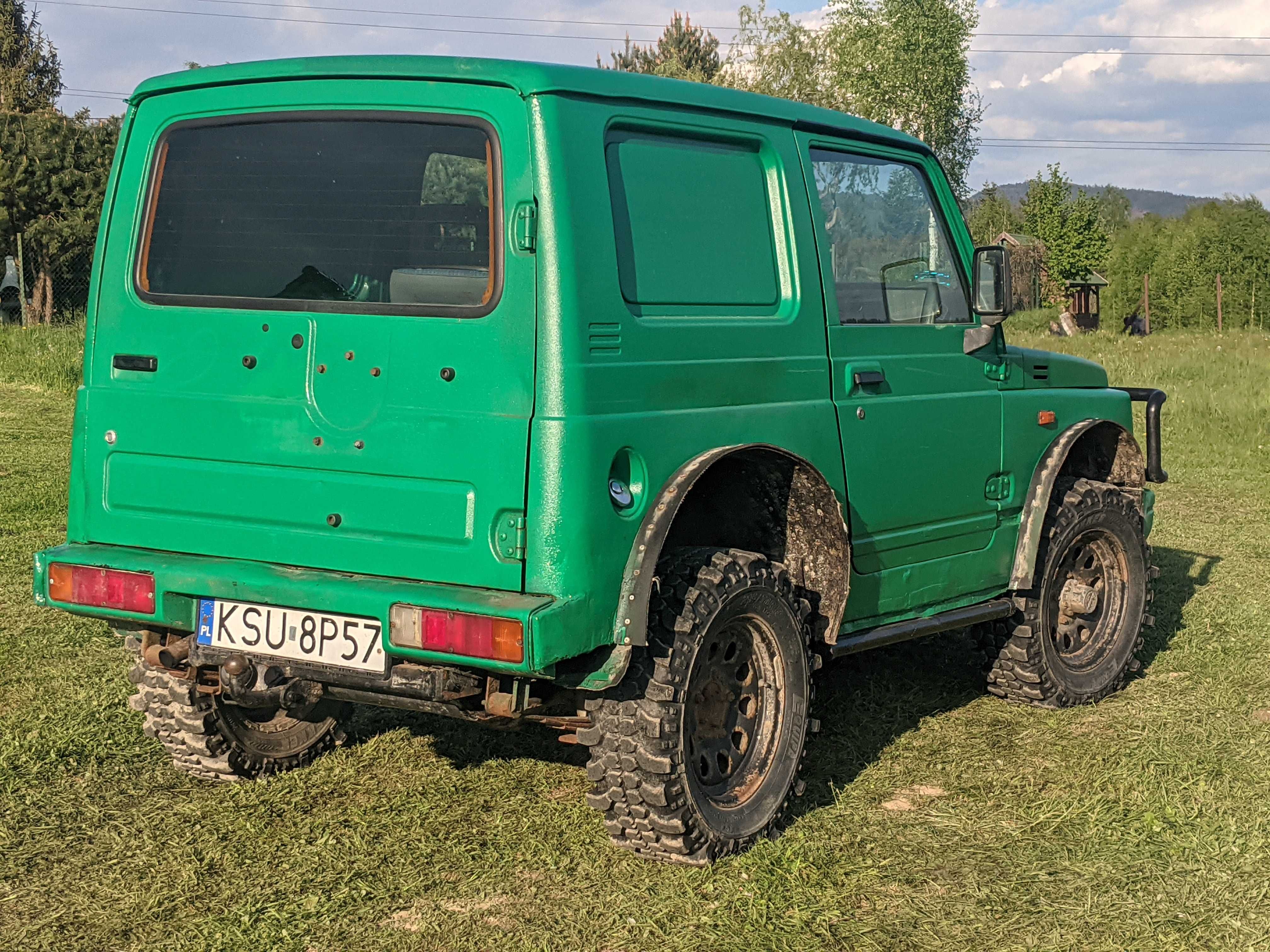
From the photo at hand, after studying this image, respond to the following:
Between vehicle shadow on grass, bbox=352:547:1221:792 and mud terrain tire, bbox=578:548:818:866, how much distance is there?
410mm

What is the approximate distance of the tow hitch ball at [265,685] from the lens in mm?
3975

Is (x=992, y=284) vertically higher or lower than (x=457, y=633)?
higher

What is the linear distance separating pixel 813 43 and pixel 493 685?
59.0 meters

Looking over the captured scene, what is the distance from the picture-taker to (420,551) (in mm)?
3734

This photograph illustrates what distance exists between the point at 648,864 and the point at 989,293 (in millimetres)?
2456

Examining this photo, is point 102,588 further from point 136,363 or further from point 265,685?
point 136,363

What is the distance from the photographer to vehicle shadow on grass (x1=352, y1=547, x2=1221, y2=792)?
5.06 metres

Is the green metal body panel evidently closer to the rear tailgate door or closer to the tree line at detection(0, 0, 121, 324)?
the rear tailgate door

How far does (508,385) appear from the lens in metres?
3.63

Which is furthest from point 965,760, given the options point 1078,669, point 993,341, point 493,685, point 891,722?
point 493,685

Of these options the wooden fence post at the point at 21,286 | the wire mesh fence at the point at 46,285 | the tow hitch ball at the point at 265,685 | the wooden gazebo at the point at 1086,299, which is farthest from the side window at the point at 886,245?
the wooden gazebo at the point at 1086,299

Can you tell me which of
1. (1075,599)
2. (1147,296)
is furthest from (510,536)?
(1147,296)

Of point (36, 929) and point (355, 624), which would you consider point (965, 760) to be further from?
point (36, 929)

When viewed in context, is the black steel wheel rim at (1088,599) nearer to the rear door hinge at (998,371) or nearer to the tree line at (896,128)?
the rear door hinge at (998,371)
